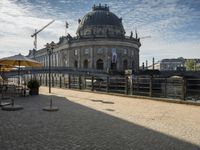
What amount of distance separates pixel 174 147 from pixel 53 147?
297 centimetres

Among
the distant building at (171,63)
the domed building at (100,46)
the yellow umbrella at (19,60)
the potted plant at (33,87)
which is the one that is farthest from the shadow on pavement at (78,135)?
the distant building at (171,63)

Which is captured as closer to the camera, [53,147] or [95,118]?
[53,147]

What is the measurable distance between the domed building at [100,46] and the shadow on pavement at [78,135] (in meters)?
72.6

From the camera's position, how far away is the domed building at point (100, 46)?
88.1m

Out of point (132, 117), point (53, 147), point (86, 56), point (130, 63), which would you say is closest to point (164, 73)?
point (130, 63)

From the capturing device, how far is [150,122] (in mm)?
10531

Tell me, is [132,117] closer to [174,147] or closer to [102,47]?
[174,147]

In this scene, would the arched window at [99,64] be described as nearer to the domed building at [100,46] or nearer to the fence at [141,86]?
the domed building at [100,46]

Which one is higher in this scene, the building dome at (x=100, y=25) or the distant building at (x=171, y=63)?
the building dome at (x=100, y=25)

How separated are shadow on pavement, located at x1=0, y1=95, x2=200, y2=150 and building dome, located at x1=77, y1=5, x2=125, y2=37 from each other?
79.6m

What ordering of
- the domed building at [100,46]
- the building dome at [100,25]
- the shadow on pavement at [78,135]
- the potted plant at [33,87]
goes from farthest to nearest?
the building dome at [100,25]
the domed building at [100,46]
the potted plant at [33,87]
the shadow on pavement at [78,135]

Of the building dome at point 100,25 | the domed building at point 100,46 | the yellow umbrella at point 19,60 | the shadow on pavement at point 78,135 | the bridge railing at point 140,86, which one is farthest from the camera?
the building dome at point 100,25

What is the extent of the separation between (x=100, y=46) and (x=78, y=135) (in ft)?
265

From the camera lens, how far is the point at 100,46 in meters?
88.4
